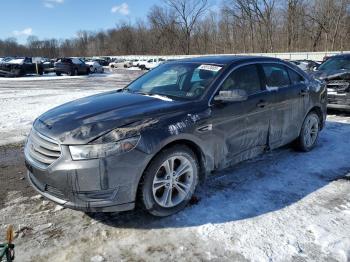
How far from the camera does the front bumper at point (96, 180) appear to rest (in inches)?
134

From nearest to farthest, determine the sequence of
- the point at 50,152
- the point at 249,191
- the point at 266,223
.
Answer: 1. the point at 50,152
2. the point at 266,223
3. the point at 249,191

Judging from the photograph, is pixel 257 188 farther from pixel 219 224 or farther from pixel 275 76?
pixel 275 76

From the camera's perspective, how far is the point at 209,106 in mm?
4293

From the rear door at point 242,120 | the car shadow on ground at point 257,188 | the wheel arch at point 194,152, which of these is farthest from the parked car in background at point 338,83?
the wheel arch at point 194,152

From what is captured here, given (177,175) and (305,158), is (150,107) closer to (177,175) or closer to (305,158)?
(177,175)

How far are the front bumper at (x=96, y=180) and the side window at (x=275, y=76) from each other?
2591mm

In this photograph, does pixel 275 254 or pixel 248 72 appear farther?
pixel 248 72

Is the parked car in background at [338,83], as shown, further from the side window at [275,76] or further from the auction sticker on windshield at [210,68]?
the auction sticker on windshield at [210,68]

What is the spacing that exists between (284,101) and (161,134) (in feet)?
8.32

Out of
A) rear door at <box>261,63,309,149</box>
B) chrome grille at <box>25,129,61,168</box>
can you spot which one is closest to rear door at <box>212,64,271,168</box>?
rear door at <box>261,63,309,149</box>

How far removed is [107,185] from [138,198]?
1.33 ft

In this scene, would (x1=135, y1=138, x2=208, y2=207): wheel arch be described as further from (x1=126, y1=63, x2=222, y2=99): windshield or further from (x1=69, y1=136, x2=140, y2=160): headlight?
(x1=126, y1=63, x2=222, y2=99): windshield

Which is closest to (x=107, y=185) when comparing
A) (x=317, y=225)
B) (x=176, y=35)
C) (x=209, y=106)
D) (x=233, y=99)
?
(x=209, y=106)

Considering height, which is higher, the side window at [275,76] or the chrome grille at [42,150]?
the side window at [275,76]
